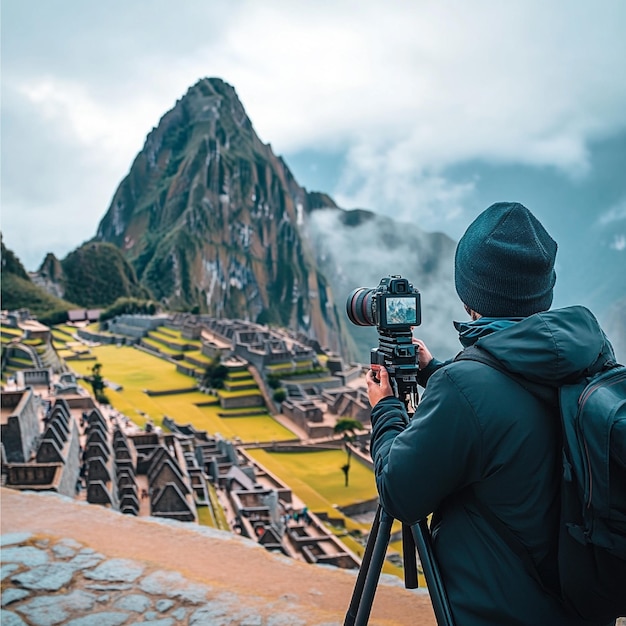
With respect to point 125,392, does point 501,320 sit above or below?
above

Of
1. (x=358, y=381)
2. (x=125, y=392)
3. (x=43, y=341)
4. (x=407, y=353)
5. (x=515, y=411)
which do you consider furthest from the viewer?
(x=358, y=381)

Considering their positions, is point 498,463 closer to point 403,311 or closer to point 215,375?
point 403,311

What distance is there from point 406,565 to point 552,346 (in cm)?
93

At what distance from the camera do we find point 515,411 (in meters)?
1.44

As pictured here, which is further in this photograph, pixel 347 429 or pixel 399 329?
pixel 347 429

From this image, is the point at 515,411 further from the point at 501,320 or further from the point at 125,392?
the point at 125,392

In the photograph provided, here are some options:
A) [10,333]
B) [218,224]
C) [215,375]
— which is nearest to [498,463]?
[215,375]

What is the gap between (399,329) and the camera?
6.62ft

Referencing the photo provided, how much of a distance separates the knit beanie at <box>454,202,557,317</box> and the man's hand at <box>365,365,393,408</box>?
1.26 ft

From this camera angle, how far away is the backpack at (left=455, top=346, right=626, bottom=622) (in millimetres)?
1330

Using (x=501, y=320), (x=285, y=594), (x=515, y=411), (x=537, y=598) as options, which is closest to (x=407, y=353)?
(x=501, y=320)

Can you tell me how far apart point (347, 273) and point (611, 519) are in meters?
153

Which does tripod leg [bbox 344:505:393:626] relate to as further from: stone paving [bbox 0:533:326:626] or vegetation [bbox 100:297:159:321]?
vegetation [bbox 100:297:159:321]

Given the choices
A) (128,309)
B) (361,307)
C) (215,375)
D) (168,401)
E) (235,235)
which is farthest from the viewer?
(235,235)
